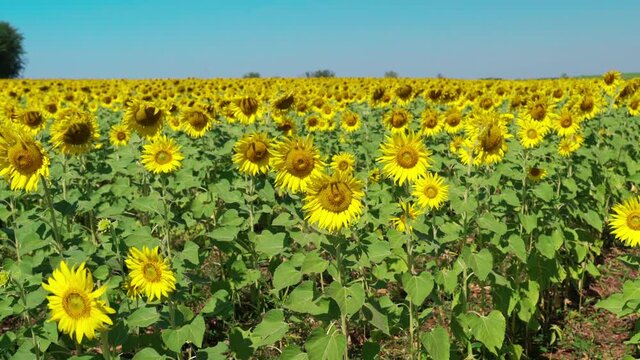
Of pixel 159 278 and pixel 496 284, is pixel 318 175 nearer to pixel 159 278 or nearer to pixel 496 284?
pixel 159 278

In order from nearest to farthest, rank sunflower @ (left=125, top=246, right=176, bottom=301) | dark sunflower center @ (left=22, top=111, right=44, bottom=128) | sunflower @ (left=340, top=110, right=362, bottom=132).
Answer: sunflower @ (left=125, top=246, right=176, bottom=301)
dark sunflower center @ (left=22, top=111, right=44, bottom=128)
sunflower @ (left=340, top=110, right=362, bottom=132)

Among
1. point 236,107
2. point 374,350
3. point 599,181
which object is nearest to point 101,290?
point 374,350

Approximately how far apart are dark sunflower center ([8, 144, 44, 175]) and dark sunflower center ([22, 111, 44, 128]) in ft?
10.5

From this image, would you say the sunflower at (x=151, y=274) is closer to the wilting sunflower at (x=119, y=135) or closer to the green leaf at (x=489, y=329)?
the green leaf at (x=489, y=329)

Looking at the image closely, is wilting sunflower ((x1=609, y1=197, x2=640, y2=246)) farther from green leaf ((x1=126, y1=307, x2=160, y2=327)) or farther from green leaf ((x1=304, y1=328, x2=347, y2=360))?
green leaf ((x1=126, y1=307, x2=160, y2=327))

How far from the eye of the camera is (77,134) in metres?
4.43

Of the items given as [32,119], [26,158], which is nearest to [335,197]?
[26,158]

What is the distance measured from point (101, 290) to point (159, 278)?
552 millimetres

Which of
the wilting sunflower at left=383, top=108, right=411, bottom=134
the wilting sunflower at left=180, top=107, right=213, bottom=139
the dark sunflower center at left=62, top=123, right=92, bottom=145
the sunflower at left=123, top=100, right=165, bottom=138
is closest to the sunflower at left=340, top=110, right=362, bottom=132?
the wilting sunflower at left=383, top=108, right=411, bottom=134

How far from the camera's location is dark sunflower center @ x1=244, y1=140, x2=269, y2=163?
14.3 ft

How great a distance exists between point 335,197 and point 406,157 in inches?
38.6

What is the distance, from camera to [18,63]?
247 feet

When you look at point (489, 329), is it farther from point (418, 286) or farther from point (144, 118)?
point (144, 118)

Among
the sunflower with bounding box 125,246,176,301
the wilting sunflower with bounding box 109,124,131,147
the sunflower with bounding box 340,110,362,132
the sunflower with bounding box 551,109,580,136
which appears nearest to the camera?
the sunflower with bounding box 125,246,176,301
